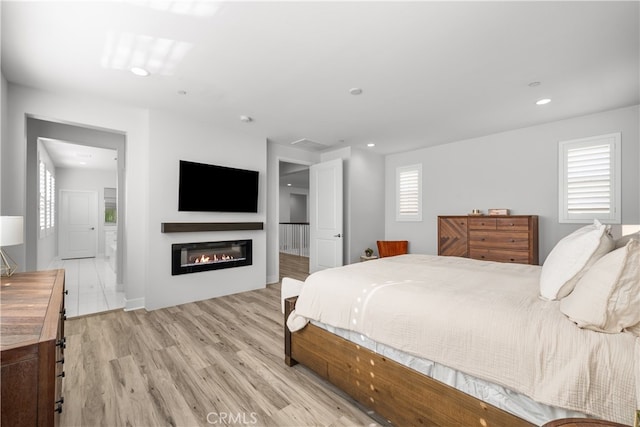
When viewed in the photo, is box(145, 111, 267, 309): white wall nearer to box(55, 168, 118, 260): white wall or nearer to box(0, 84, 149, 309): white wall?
box(0, 84, 149, 309): white wall

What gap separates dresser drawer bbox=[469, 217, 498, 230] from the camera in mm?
4055

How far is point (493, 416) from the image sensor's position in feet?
4.09

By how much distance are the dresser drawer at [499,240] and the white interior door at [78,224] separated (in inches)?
395

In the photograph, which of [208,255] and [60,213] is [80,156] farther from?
[208,255]

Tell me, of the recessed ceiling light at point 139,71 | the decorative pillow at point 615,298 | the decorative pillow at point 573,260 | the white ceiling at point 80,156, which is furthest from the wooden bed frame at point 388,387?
the white ceiling at point 80,156

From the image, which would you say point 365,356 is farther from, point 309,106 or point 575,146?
point 575,146

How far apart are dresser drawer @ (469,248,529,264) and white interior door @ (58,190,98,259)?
1003cm

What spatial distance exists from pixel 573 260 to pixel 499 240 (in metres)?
2.83

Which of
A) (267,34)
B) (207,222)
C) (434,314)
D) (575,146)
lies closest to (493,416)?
(434,314)

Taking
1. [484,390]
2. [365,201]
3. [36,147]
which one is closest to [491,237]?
[365,201]

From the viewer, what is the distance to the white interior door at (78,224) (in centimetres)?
783

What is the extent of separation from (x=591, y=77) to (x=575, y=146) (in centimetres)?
145

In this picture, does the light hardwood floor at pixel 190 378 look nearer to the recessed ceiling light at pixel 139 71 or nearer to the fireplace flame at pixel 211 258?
the fireplace flame at pixel 211 258

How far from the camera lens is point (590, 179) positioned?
3.69 metres
